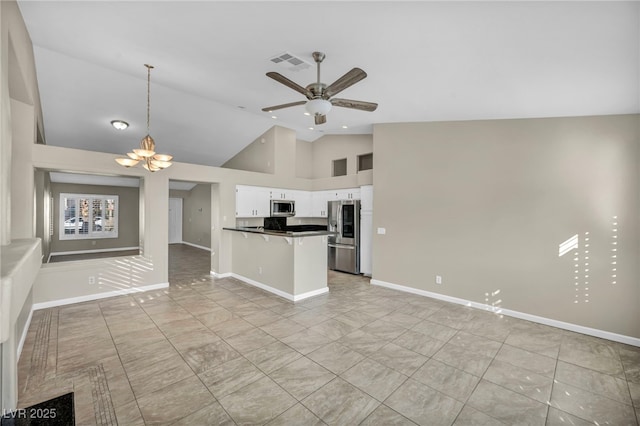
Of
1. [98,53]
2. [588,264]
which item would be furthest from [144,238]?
A: [588,264]

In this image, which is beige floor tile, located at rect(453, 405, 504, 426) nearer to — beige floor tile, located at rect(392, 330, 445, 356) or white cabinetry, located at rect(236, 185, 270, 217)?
beige floor tile, located at rect(392, 330, 445, 356)

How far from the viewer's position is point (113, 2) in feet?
7.75

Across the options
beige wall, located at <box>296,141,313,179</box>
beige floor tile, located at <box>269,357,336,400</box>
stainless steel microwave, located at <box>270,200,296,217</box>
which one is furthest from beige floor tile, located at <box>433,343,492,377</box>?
beige wall, located at <box>296,141,313,179</box>

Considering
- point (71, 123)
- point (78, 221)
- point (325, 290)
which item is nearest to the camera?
point (325, 290)

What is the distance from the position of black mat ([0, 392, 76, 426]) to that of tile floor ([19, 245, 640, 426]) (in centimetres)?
87

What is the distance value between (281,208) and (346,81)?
175 inches

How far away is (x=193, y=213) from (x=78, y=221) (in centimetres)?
337

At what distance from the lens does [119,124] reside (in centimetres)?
561

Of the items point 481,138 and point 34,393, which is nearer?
point 34,393

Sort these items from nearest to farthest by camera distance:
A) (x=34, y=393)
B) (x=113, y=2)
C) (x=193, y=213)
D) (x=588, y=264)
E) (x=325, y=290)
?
1. (x=34, y=393)
2. (x=113, y=2)
3. (x=588, y=264)
4. (x=325, y=290)
5. (x=193, y=213)

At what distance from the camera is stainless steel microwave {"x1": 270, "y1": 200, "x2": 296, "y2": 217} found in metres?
6.57

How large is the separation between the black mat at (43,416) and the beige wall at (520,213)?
451 cm

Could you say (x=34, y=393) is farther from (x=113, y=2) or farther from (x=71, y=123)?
(x=71, y=123)

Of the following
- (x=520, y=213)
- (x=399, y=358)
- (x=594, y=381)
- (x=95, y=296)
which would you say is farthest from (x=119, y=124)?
(x=594, y=381)
